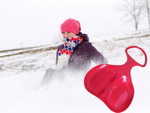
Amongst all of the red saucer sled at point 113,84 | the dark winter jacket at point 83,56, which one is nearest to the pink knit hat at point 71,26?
the dark winter jacket at point 83,56

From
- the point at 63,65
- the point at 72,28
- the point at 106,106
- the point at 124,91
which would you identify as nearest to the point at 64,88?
the point at 63,65

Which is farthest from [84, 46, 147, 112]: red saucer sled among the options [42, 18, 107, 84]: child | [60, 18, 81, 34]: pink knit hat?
[60, 18, 81, 34]: pink knit hat

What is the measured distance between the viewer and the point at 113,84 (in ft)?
4.53

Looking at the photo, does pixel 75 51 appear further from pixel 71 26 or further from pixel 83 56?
pixel 71 26

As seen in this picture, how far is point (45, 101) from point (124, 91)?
696 millimetres

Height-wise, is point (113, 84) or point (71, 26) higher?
point (71, 26)

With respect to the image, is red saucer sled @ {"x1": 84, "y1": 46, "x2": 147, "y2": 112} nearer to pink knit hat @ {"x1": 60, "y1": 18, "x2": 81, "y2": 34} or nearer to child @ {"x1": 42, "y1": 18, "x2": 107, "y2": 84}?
child @ {"x1": 42, "y1": 18, "x2": 107, "y2": 84}

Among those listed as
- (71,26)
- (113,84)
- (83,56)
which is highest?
(71,26)

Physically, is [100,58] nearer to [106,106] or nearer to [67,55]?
[67,55]

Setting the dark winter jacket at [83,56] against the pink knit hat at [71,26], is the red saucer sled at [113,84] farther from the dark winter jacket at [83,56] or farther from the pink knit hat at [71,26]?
the pink knit hat at [71,26]

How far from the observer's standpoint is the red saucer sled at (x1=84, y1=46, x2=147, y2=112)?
1225 mm

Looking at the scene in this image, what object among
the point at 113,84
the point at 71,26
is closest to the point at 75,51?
the point at 71,26

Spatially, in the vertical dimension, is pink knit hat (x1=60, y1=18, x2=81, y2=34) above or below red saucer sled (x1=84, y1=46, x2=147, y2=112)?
above

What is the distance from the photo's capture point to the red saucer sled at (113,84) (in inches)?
48.2
